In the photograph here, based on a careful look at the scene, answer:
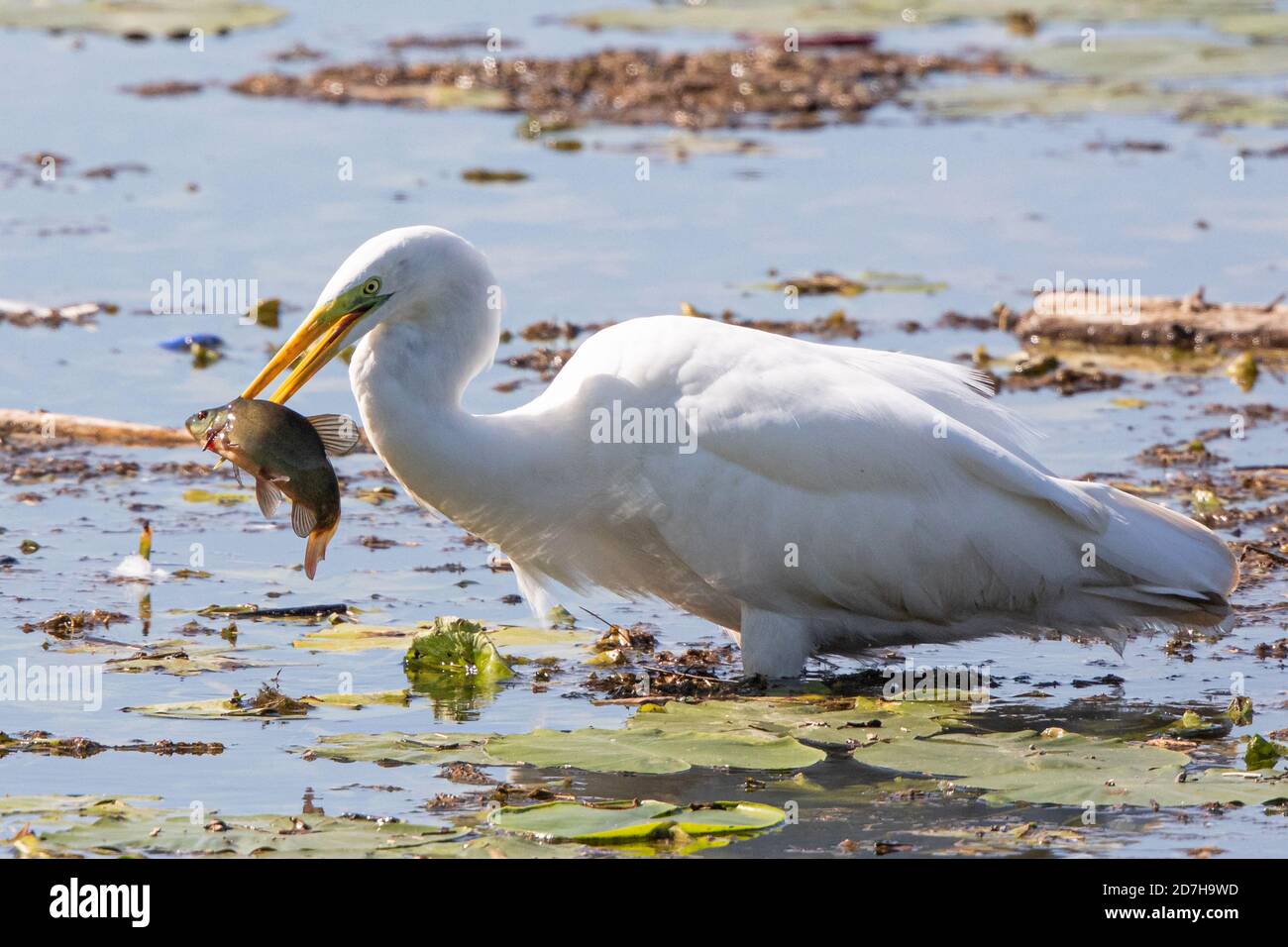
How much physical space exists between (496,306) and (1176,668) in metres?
3.02

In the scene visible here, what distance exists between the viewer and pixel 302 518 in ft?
23.5

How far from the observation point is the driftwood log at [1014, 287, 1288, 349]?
42.0 ft

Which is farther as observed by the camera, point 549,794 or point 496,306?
point 496,306

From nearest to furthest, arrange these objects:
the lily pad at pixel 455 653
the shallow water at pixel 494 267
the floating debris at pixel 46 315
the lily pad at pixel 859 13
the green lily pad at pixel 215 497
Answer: the shallow water at pixel 494 267 < the lily pad at pixel 455 653 < the green lily pad at pixel 215 497 < the floating debris at pixel 46 315 < the lily pad at pixel 859 13

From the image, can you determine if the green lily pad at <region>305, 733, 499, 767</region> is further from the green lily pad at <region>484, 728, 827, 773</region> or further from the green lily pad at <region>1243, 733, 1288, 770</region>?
the green lily pad at <region>1243, 733, 1288, 770</region>

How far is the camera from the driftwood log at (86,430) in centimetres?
1052

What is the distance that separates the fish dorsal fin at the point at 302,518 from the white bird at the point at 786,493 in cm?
43

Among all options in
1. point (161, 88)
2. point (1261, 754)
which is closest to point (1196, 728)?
point (1261, 754)

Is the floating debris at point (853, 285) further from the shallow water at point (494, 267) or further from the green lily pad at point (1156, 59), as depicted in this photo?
the green lily pad at point (1156, 59)

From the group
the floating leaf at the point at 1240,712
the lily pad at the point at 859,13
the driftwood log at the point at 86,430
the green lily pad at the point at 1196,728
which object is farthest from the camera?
Answer: the lily pad at the point at 859,13

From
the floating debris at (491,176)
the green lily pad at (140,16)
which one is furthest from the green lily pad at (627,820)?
the green lily pad at (140,16)

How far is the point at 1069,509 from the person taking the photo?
7.62 metres
